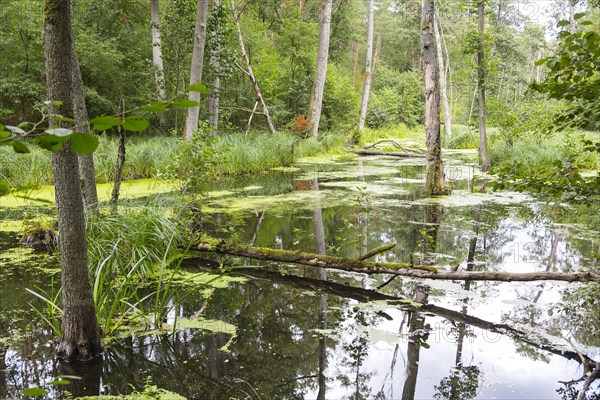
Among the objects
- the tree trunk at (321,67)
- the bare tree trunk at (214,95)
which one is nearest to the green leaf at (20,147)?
the bare tree trunk at (214,95)

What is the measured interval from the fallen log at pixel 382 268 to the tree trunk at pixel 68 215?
1721 mm

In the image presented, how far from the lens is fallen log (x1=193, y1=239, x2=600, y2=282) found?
3.13m

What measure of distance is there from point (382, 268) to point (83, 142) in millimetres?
3072

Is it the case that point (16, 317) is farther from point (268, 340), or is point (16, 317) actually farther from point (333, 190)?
point (333, 190)

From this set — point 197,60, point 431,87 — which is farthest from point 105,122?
point 431,87

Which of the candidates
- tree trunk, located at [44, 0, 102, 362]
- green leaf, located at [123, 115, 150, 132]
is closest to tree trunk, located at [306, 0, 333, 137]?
tree trunk, located at [44, 0, 102, 362]

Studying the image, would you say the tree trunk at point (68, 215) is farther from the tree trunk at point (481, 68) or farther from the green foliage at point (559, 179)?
the tree trunk at point (481, 68)

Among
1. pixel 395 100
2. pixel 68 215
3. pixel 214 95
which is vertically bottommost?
pixel 68 215

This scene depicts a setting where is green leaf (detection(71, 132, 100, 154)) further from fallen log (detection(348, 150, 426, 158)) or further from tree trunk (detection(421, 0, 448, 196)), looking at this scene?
fallen log (detection(348, 150, 426, 158))

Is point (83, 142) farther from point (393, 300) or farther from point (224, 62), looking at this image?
point (224, 62)

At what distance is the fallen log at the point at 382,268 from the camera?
313 centimetres

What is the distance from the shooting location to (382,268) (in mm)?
3531

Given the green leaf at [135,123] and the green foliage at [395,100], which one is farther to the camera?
the green foliage at [395,100]

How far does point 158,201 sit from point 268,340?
2.61 meters
